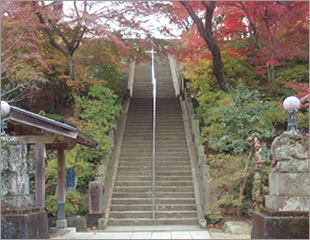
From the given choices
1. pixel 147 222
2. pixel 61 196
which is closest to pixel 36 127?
pixel 61 196

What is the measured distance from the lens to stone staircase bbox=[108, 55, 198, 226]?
10.9 metres

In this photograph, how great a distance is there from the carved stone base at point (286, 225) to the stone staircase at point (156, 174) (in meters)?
4.37

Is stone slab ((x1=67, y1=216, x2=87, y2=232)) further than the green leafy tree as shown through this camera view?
No

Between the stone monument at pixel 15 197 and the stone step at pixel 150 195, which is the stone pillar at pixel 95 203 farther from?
the stone monument at pixel 15 197

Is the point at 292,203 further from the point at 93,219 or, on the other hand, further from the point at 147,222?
the point at 93,219

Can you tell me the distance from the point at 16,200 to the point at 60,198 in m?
3.91

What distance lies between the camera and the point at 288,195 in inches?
259

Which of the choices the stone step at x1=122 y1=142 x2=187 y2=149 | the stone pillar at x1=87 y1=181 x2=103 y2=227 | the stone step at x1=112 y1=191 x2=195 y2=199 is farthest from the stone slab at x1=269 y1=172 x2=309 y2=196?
the stone step at x1=122 y1=142 x2=187 y2=149

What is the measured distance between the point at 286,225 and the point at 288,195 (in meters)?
0.53

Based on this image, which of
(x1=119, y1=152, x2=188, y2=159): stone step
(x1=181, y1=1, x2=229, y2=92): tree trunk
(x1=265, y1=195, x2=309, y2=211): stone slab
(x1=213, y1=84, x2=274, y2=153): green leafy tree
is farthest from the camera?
(x1=181, y1=1, x2=229, y2=92): tree trunk

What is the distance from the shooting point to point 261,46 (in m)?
14.7

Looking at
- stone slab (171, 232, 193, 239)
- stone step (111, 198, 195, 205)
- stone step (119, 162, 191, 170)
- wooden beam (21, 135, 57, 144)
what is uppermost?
wooden beam (21, 135, 57, 144)

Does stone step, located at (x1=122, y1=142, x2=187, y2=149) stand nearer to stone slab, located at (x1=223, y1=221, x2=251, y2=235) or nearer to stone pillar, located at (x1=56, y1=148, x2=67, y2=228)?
stone pillar, located at (x1=56, y1=148, x2=67, y2=228)

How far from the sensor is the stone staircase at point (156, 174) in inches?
429
